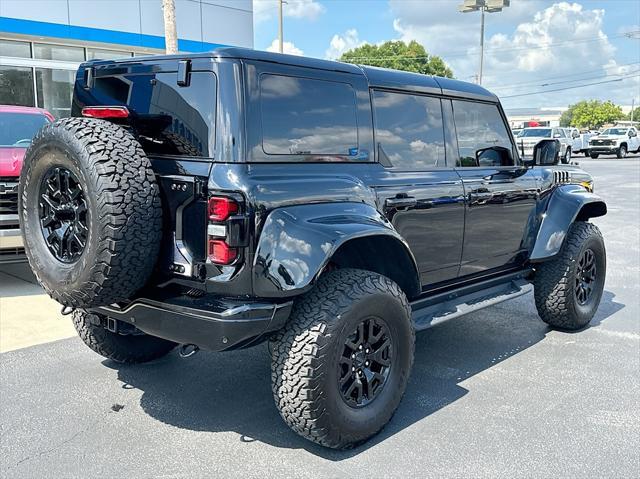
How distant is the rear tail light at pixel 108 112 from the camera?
327 centimetres

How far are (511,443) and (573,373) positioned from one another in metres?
1.27

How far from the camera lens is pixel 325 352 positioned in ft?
10.1

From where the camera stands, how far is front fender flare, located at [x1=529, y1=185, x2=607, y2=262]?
4.95 metres

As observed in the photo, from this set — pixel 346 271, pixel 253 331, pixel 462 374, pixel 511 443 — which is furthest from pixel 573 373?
pixel 253 331

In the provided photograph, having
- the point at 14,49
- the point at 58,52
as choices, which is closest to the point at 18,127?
the point at 14,49

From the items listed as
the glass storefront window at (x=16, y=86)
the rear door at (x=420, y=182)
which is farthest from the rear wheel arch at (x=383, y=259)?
the glass storefront window at (x=16, y=86)

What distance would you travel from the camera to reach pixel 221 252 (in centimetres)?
295

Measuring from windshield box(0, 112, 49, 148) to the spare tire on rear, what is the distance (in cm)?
413

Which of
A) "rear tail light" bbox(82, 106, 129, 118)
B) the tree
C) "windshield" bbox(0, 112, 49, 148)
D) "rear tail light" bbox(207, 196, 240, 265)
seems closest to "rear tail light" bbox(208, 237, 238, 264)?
"rear tail light" bbox(207, 196, 240, 265)

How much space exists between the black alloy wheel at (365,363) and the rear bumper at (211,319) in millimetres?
430

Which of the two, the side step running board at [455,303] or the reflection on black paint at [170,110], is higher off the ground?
the reflection on black paint at [170,110]

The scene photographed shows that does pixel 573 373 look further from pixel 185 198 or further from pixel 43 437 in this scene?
pixel 43 437

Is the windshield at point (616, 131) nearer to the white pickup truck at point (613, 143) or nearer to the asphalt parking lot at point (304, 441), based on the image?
the white pickup truck at point (613, 143)

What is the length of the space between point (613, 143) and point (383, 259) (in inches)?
1340
